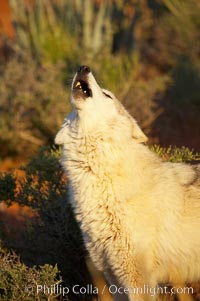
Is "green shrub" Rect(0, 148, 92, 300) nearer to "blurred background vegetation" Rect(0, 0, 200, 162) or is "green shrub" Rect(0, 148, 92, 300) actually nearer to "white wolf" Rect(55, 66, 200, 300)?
"white wolf" Rect(55, 66, 200, 300)

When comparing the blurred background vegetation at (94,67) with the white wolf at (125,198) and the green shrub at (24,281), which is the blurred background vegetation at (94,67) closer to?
the green shrub at (24,281)

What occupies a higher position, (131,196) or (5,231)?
(5,231)

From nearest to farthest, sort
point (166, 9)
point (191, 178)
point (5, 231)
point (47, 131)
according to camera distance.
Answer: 1. point (191, 178)
2. point (5, 231)
3. point (47, 131)
4. point (166, 9)

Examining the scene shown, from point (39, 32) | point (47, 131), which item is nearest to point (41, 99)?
point (47, 131)

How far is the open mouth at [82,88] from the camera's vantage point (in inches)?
179

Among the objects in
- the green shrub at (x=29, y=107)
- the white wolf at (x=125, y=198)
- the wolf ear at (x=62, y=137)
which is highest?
the green shrub at (x=29, y=107)

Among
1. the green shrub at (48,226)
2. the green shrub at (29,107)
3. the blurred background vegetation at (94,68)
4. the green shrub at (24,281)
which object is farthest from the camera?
the blurred background vegetation at (94,68)

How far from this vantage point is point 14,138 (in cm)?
1055

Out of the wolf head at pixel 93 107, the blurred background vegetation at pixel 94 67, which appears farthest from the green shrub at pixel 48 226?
the blurred background vegetation at pixel 94 67

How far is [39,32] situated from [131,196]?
8.51 m

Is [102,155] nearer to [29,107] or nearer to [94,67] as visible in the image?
[29,107]

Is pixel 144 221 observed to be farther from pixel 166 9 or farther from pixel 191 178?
pixel 166 9

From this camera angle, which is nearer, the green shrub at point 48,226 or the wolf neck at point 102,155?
the wolf neck at point 102,155

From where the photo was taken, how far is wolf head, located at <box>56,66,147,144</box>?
4.50m
